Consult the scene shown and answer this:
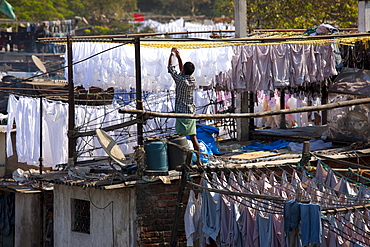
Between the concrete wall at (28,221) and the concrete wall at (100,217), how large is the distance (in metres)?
3.23

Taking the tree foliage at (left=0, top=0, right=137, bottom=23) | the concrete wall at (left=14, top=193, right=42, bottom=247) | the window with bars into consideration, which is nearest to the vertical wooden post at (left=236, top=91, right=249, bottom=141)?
the window with bars

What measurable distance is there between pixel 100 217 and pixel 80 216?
65cm

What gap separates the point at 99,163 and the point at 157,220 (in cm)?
233

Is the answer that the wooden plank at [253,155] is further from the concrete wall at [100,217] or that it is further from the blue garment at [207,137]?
the concrete wall at [100,217]

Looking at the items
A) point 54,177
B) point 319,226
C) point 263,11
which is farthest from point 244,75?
point 263,11

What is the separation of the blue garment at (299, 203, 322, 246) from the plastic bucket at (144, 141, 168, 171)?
298cm

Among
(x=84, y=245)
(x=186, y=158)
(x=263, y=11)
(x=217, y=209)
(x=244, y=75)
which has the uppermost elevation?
(x=263, y=11)

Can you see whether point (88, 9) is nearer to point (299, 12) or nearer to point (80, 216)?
point (299, 12)

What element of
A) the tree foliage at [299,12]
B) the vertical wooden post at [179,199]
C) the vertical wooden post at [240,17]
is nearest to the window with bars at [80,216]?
the vertical wooden post at [179,199]

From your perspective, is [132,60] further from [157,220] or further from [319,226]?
[319,226]

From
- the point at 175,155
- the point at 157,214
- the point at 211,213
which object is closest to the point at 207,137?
the point at 175,155

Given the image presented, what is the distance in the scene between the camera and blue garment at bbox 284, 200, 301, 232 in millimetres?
6875

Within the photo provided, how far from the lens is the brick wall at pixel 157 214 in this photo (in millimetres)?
9523

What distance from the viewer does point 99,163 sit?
11508mm
